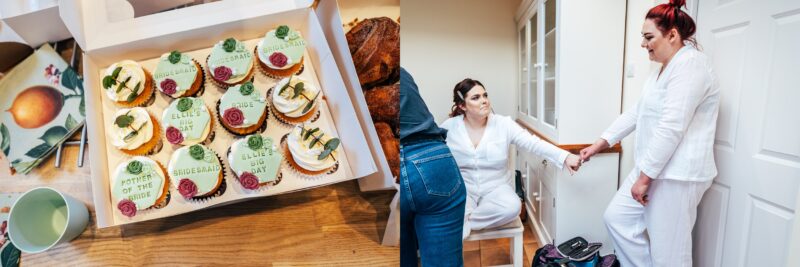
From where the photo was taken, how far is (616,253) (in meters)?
0.57

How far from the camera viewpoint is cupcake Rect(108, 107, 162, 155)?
60 centimetres

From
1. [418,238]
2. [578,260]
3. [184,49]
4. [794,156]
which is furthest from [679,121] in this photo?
[184,49]

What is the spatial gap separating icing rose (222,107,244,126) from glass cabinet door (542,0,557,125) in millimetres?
487

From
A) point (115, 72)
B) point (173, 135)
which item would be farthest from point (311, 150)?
point (115, 72)

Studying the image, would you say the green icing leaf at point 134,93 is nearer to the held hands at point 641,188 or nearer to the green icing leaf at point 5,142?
the green icing leaf at point 5,142

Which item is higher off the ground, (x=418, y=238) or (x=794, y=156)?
(x=794, y=156)

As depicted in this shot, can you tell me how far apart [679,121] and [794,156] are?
15cm

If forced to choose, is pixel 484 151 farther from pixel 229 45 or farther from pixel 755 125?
pixel 229 45

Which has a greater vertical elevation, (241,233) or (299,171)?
(299,171)

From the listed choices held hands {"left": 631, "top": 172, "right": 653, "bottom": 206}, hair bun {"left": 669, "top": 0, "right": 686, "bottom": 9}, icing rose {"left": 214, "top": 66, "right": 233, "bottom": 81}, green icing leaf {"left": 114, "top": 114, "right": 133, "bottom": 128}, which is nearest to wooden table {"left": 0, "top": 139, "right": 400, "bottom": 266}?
green icing leaf {"left": 114, "top": 114, "right": 133, "bottom": 128}

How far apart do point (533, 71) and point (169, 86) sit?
1.94 feet

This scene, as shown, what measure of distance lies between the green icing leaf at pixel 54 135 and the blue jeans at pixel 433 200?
23.7 inches

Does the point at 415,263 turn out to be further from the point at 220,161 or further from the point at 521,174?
the point at 220,161

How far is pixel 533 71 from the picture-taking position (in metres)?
0.54
